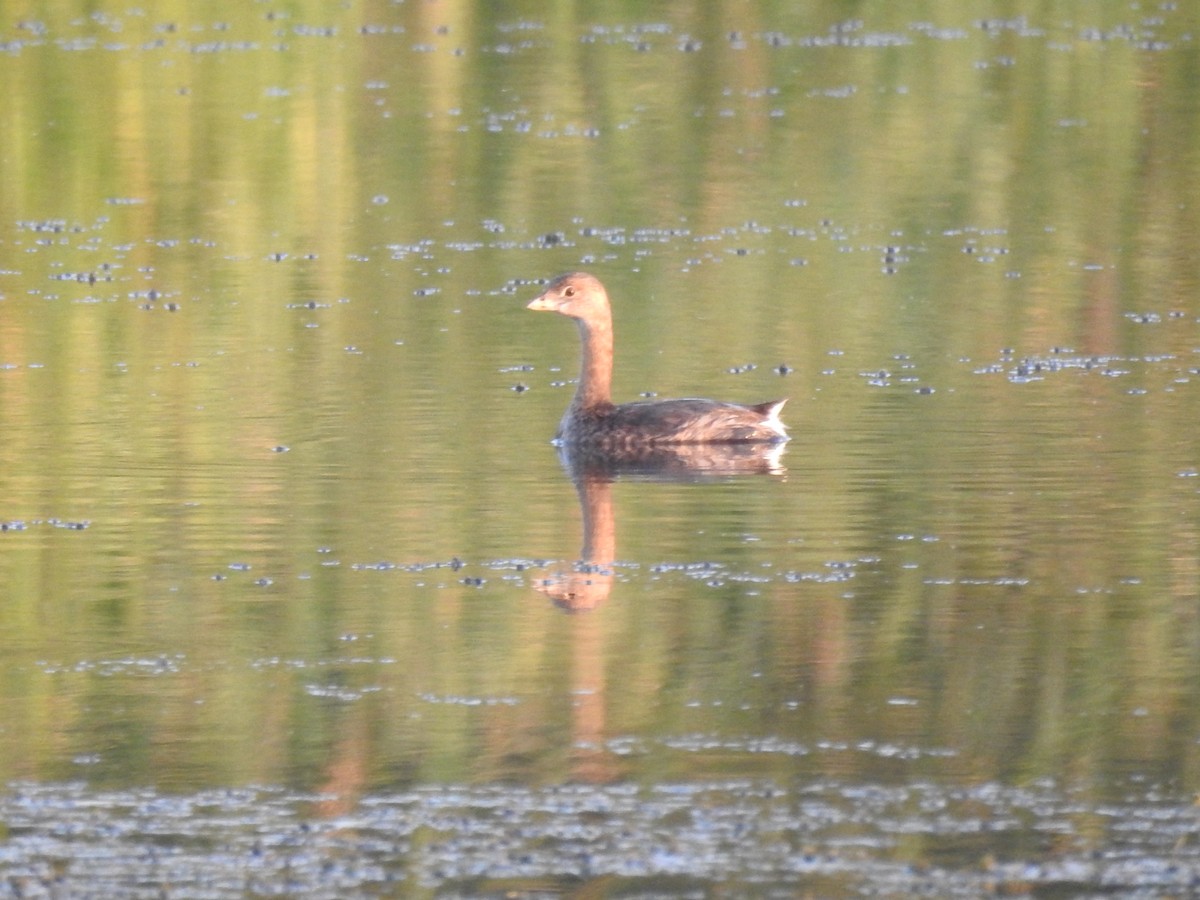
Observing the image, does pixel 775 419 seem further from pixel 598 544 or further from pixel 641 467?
pixel 598 544

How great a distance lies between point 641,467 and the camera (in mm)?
11836

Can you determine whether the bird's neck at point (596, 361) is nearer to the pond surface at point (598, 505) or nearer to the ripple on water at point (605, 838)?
the pond surface at point (598, 505)

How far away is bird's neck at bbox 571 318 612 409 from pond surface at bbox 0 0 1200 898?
28cm

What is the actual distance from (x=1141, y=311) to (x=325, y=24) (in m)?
16.4

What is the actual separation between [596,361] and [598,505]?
7.34 feet

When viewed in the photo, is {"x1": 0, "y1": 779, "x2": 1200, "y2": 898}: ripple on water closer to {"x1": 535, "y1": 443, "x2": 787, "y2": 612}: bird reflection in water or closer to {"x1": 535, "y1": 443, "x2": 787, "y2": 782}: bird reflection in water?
{"x1": 535, "y1": 443, "x2": 787, "y2": 782}: bird reflection in water

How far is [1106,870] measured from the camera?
20.5ft

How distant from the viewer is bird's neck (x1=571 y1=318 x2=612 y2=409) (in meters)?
12.7

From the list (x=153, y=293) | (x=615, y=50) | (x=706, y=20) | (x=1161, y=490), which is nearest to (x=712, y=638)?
(x=1161, y=490)

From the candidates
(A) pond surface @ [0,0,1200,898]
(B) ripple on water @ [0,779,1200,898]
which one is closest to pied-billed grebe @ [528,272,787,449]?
(A) pond surface @ [0,0,1200,898]

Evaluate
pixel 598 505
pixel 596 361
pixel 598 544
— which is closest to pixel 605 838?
Answer: pixel 598 544

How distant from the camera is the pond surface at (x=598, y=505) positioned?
6.70 m

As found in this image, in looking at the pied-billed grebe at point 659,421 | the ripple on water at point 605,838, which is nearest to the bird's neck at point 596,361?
the pied-billed grebe at point 659,421

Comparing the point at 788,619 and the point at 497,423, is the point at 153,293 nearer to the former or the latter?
the point at 497,423
